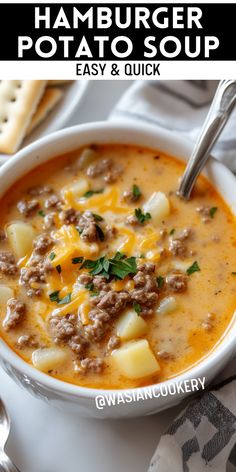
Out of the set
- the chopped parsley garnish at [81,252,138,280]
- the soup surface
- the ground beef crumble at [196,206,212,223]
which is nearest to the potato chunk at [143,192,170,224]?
the soup surface

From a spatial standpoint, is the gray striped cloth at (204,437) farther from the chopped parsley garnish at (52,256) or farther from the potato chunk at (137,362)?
the chopped parsley garnish at (52,256)

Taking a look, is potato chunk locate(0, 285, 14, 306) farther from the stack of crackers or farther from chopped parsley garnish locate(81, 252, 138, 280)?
the stack of crackers

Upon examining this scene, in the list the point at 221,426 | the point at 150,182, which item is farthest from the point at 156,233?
the point at 221,426

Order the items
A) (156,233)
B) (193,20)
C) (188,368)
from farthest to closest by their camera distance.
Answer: (193,20) → (156,233) → (188,368)

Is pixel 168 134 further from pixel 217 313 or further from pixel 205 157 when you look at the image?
pixel 217 313

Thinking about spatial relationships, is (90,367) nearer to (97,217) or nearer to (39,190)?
(97,217)

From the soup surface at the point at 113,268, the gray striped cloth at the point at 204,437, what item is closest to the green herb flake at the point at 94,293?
the soup surface at the point at 113,268

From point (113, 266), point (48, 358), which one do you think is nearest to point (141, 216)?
point (113, 266)

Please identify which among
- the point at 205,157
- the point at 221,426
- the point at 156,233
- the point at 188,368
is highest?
the point at 205,157
